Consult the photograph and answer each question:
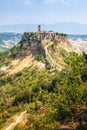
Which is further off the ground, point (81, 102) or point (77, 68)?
point (77, 68)

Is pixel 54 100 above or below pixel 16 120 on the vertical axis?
above

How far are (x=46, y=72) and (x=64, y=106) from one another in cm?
11725

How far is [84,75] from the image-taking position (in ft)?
343

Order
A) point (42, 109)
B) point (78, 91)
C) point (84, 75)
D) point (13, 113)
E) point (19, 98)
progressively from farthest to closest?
1. point (19, 98)
2. point (13, 113)
3. point (42, 109)
4. point (84, 75)
5. point (78, 91)

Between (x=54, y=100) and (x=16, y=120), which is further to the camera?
(x=16, y=120)

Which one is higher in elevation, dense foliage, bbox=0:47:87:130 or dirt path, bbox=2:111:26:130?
dense foliage, bbox=0:47:87:130

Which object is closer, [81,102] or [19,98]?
[81,102]

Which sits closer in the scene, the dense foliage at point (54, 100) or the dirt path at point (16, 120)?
the dense foliage at point (54, 100)

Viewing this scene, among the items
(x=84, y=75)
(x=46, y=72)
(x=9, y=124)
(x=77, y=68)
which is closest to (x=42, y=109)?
(x=9, y=124)

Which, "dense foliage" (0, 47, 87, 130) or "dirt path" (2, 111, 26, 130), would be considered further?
"dirt path" (2, 111, 26, 130)

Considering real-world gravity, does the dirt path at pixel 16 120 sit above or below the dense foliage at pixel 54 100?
below

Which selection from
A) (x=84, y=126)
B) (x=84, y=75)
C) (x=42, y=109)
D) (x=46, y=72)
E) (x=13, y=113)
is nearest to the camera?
(x=84, y=126)

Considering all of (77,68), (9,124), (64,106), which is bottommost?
(9,124)

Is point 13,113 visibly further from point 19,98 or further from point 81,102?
point 81,102
